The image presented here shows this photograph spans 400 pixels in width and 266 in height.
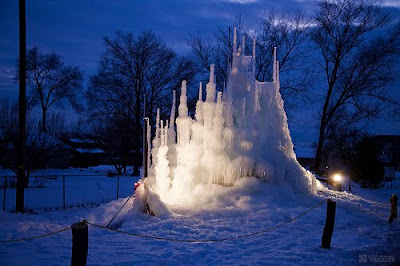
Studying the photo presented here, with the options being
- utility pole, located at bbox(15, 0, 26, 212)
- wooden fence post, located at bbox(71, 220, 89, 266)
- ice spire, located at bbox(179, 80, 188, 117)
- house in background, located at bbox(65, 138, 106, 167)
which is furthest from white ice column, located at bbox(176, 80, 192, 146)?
house in background, located at bbox(65, 138, 106, 167)

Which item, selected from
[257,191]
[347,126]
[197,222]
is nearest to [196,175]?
[257,191]

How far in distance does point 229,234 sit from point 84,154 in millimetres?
39348

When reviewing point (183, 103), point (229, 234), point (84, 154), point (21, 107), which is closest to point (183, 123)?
point (183, 103)

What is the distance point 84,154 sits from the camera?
4388 centimetres

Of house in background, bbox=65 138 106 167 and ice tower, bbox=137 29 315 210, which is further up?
ice tower, bbox=137 29 315 210

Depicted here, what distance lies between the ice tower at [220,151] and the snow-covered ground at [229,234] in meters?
0.70

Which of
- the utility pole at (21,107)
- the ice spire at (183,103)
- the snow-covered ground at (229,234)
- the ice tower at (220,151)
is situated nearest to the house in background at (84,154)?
the utility pole at (21,107)

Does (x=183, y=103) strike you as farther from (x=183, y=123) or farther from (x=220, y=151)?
(x=220, y=151)

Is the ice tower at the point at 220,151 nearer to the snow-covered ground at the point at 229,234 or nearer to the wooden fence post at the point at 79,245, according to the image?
the snow-covered ground at the point at 229,234

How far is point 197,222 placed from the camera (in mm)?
9242

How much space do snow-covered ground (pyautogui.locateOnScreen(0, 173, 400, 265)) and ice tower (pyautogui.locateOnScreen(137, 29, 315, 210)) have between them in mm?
698

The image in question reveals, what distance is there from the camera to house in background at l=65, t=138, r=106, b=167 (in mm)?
43406

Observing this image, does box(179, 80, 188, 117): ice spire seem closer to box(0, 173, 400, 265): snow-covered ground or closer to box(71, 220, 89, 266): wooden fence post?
box(0, 173, 400, 265): snow-covered ground

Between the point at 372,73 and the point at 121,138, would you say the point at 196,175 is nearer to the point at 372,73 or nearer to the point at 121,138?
the point at 121,138
